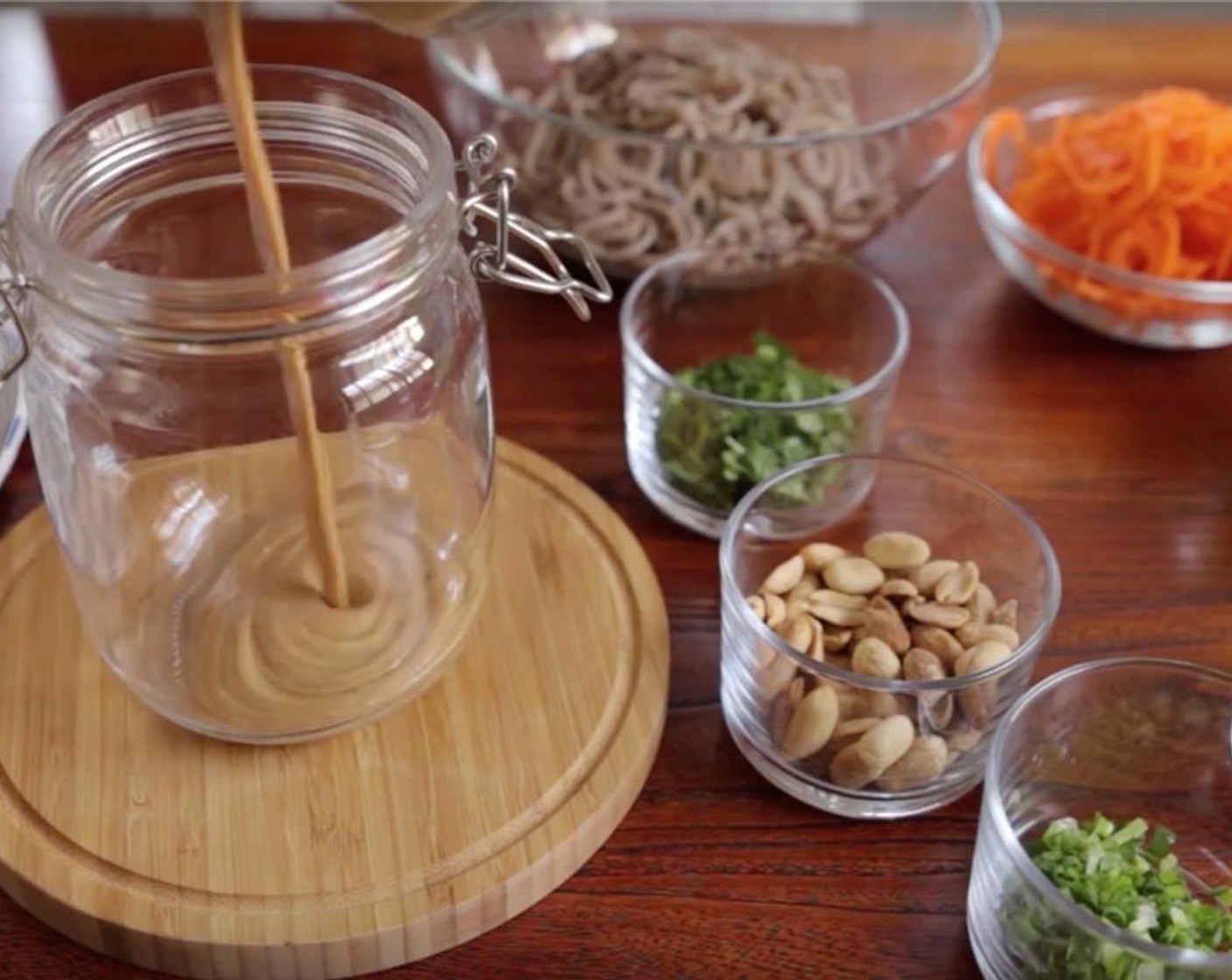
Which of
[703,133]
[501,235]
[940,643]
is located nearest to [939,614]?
[940,643]

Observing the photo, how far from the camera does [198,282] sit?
1.81 ft

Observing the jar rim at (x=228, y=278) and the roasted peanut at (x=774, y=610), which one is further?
the roasted peanut at (x=774, y=610)

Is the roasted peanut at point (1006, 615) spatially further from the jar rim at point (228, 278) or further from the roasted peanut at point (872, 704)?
the jar rim at point (228, 278)

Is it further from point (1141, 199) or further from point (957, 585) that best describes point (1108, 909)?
point (1141, 199)

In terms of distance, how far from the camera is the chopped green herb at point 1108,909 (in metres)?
0.56

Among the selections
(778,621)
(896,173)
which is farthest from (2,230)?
(896,173)

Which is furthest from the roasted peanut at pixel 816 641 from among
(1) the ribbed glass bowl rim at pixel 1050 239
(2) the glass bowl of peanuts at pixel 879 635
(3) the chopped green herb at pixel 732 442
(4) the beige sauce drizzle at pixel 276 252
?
(1) the ribbed glass bowl rim at pixel 1050 239

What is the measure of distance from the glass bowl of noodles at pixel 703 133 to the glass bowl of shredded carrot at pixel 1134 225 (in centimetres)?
7

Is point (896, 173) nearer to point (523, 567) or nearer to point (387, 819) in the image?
point (523, 567)

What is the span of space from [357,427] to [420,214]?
105 mm

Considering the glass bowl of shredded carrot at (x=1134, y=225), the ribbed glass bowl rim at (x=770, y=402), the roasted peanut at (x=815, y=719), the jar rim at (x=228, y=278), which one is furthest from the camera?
the glass bowl of shredded carrot at (x=1134, y=225)

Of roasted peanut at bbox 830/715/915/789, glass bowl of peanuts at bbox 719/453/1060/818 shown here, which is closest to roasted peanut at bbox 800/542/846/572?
glass bowl of peanuts at bbox 719/453/1060/818

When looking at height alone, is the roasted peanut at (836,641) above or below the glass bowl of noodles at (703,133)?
below

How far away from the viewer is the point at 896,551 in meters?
0.74
